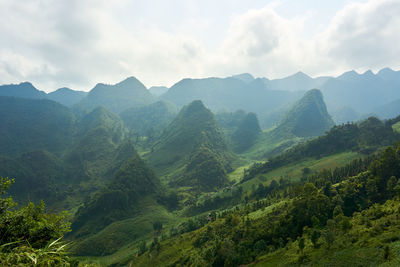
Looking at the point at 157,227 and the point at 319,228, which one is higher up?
the point at 319,228

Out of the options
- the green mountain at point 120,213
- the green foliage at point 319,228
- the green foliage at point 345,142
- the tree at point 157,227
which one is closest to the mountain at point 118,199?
the green mountain at point 120,213

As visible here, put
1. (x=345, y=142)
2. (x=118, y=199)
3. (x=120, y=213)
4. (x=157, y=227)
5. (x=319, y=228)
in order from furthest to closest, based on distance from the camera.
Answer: (x=345, y=142)
(x=118, y=199)
(x=120, y=213)
(x=157, y=227)
(x=319, y=228)

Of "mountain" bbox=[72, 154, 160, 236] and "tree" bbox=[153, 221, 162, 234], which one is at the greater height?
"mountain" bbox=[72, 154, 160, 236]

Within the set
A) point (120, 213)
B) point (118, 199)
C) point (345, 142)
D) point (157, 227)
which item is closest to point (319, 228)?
point (157, 227)

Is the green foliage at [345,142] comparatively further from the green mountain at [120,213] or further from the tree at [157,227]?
the green mountain at [120,213]

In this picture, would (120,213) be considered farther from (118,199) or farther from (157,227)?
(157,227)

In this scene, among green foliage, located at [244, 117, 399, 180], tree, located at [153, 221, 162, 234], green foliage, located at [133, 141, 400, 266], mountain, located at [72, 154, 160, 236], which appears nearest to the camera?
green foliage, located at [133, 141, 400, 266]

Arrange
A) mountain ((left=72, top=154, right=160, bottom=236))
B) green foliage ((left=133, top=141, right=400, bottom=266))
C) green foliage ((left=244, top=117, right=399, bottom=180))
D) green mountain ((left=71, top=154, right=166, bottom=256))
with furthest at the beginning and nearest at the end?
mountain ((left=72, top=154, right=160, bottom=236)) < green foliage ((left=244, top=117, right=399, bottom=180)) < green mountain ((left=71, top=154, right=166, bottom=256)) < green foliage ((left=133, top=141, right=400, bottom=266))

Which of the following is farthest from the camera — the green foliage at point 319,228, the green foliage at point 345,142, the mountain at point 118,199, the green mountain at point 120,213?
the mountain at point 118,199

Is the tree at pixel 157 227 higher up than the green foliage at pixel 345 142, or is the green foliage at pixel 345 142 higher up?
the green foliage at pixel 345 142

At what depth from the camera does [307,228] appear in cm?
4903

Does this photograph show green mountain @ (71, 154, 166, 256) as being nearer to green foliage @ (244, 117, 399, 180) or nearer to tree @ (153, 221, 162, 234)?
tree @ (153, 221, 162, 234)

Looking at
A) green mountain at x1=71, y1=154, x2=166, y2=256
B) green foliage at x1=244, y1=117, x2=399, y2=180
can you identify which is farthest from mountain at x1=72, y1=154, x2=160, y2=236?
green foliage at x1=244, y1=117, x2=399, y2=180

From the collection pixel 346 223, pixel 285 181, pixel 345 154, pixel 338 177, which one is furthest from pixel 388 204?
pixel 345 154
